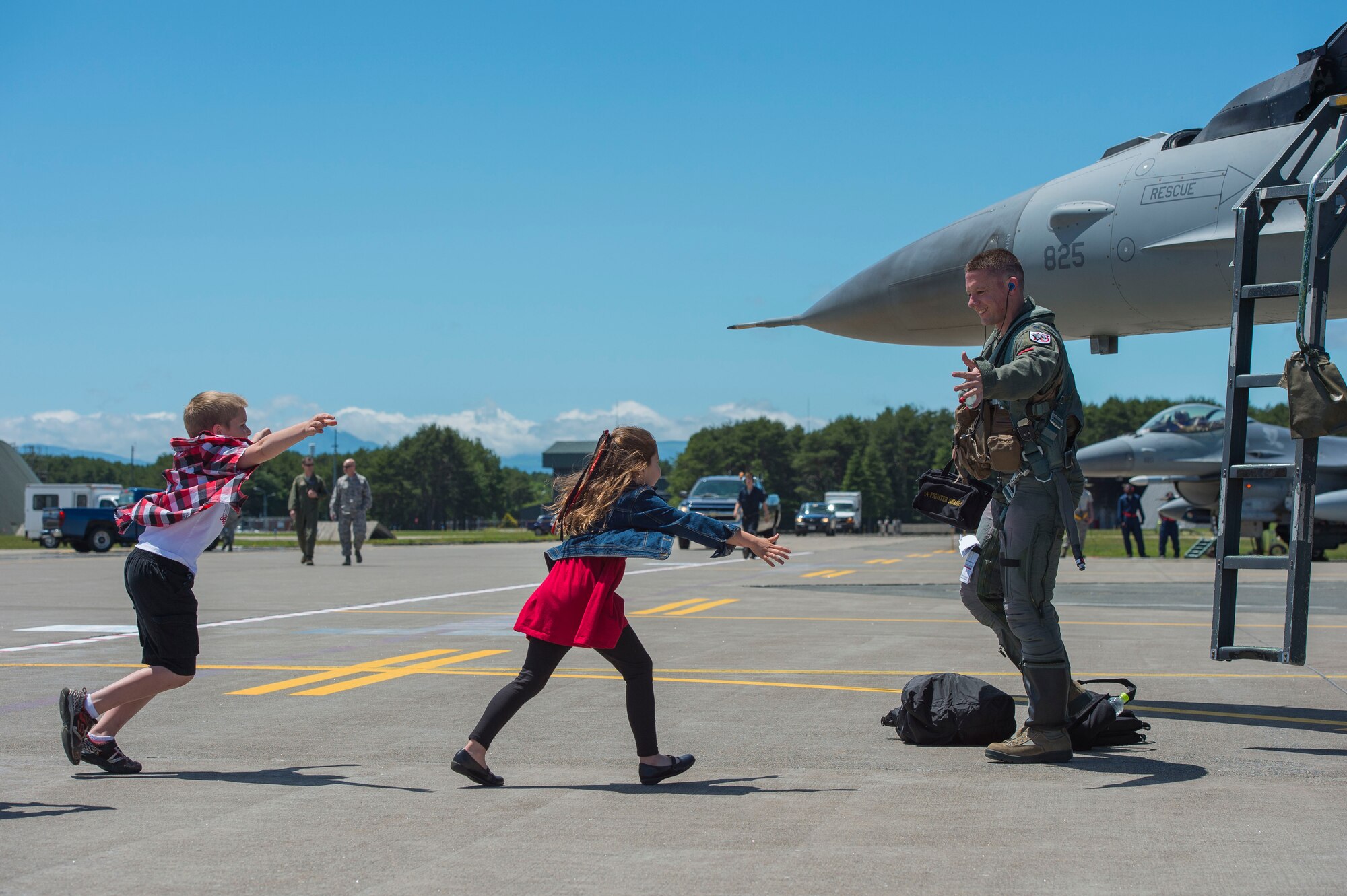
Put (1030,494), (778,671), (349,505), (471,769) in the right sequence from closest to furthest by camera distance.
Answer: (471,769) → (1030,494) → (778,671) → (349,505)

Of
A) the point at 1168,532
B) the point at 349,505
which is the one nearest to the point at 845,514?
the point at 1168,532

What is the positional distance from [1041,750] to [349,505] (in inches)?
772

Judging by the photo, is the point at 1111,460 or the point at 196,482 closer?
the point at 196,482

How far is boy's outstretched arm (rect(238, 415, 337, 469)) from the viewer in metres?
4.99

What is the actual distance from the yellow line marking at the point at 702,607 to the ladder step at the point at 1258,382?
733 centimetres

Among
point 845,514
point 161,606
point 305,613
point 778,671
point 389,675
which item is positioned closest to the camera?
point 161,606

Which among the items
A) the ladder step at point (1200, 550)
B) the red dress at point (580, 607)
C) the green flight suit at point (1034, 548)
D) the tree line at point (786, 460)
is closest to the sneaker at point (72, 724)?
the red dress at point (580, 607)

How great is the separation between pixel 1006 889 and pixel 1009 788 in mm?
1446

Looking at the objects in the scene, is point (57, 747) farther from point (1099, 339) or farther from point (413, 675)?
point (1099, 339)

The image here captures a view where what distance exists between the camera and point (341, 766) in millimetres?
4914

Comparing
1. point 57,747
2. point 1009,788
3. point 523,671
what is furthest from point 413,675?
point 1009,788

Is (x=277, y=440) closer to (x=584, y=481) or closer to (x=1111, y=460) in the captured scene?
(x=584, y=481)

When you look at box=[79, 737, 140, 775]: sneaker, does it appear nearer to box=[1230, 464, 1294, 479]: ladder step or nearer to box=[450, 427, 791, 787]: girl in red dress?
box=[450, 427, 791, 787]: girl in red dress

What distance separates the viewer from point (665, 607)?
1330cm
